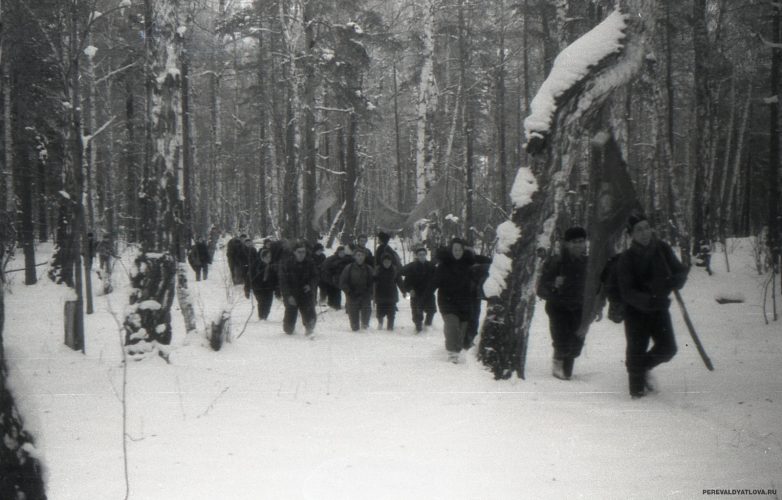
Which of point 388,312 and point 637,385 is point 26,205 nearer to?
point 388,312

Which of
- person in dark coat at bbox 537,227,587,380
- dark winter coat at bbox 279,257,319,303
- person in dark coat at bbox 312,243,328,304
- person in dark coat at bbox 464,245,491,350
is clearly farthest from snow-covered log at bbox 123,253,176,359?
person in dark coat at bbox 312,243,328,304

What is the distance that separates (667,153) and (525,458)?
1232 cm

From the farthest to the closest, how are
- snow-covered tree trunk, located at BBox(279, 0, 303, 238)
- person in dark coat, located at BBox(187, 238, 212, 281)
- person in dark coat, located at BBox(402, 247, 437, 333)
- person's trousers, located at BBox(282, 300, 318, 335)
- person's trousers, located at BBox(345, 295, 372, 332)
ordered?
person in dark coat, located at BBox(187, 238, 212, 281) < snow-covered tree trunk, located at BBox(279, 0, 303, 238) < person's trousers, located at BBox(345, 295, 372, 332) < person's trousers, located at BBox(282, 300, 318, 335) < person in dark coat, located at BBox(402, 247, 437, 333)

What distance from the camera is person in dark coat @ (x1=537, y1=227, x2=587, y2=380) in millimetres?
7223

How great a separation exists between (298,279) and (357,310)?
1295 millimetres

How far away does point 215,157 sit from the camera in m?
28.8

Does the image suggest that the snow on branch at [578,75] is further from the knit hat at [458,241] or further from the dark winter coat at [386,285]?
the dark winter coat at [386,285]

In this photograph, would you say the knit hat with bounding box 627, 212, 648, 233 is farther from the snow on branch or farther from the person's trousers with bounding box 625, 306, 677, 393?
the snow on branch

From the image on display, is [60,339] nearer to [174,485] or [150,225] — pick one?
[150,225]

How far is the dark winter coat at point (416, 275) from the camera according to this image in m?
11.0

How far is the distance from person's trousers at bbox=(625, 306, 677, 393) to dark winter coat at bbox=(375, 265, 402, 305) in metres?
6.56

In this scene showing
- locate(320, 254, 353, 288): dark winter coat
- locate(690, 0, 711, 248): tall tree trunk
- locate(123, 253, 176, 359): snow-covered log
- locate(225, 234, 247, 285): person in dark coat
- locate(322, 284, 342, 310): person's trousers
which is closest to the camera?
locate(123, 253, 176, 359): snow-covered log

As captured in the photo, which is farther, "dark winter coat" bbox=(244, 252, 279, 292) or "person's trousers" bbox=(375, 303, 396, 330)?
"dark winter coat" bbox=(244, 252, 279, 292)

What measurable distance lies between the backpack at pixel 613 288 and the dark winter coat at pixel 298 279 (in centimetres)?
606
